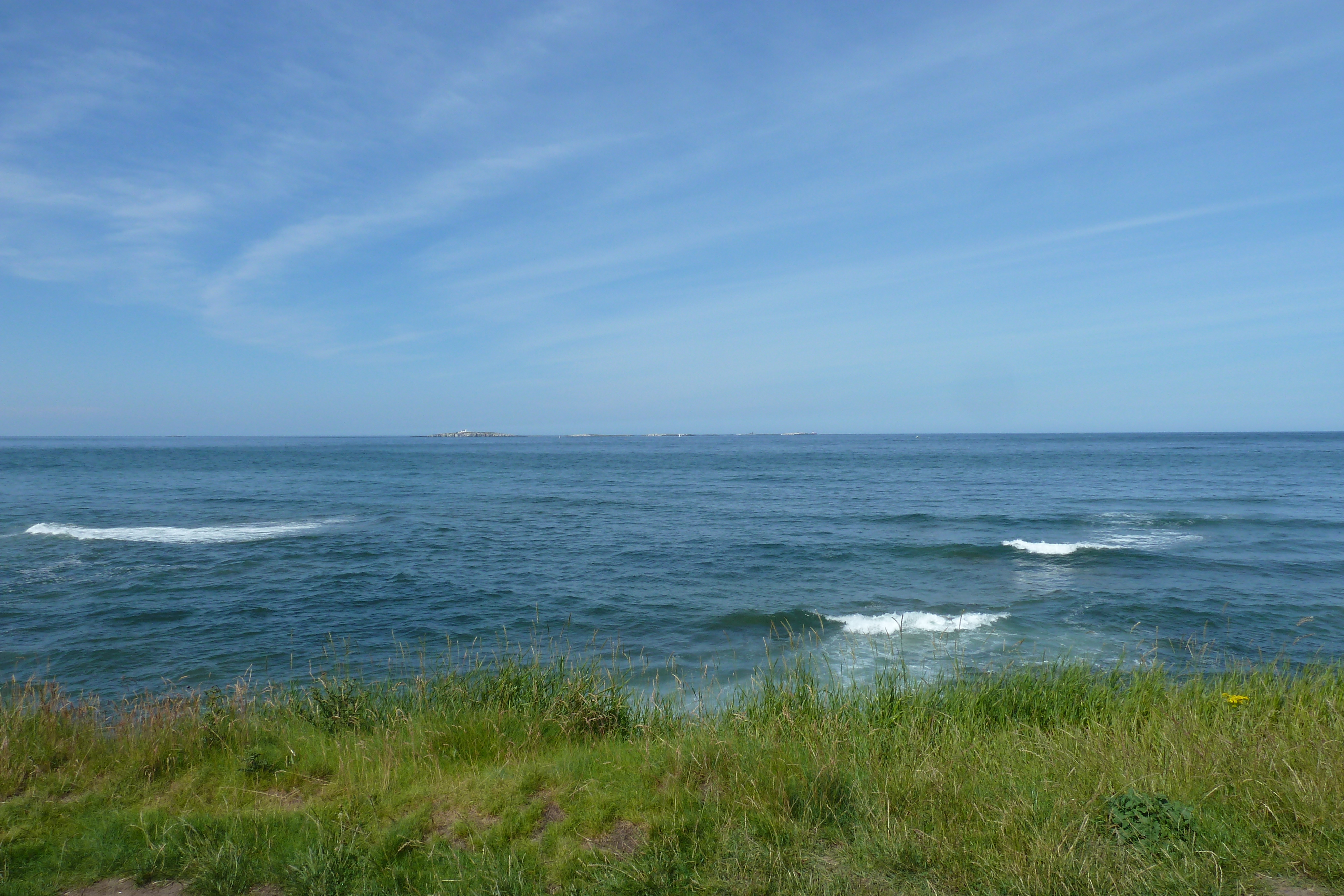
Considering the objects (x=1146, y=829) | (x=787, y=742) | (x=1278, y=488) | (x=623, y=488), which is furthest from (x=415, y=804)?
(x=1278, y=488)

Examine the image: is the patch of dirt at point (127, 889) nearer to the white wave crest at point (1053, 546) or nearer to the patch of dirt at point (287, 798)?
A: the patch of dirt at point (287, 798)

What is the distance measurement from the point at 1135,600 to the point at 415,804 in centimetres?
2052

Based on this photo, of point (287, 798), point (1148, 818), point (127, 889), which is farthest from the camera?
point (287, 798)

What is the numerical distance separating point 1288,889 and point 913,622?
13797mm

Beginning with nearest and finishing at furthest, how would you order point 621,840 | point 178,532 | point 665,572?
1. point 621,840
2. point 665,572
3. point 178,532

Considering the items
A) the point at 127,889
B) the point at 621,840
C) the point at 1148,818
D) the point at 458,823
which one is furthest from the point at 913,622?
the point at 127,889

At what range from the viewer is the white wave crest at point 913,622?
17516 mm

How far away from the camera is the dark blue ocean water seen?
1648 centimetres

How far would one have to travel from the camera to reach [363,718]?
8.18 m

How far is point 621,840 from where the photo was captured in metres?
5.58

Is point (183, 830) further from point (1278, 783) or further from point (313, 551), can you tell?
point (313, 551)

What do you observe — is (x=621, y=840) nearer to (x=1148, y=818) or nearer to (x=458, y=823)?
(x=458, y=823)

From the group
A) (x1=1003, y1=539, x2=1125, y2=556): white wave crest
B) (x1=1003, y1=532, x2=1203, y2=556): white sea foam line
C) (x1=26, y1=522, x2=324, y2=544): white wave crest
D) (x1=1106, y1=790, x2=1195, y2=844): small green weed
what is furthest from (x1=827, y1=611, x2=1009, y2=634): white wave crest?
(x1=26, y1=522, x2=324, y2=544): white wave crest

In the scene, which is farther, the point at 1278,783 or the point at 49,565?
the point at 49,565
